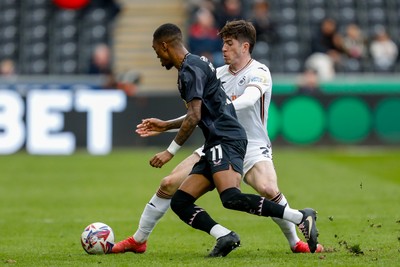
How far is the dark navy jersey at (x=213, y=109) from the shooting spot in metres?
8.35

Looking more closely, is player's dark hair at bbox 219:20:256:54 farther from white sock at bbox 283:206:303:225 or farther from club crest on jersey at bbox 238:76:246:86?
white sock at bbox 283:206:303:225

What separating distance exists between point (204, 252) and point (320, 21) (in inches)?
673

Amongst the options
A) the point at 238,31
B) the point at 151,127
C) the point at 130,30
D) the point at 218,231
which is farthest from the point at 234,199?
the point at 130,30

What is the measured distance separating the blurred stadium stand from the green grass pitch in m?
3.66

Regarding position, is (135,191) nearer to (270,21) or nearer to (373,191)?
(373,191)

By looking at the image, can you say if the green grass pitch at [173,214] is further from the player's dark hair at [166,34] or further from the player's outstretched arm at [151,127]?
the player's dark hair at [166,34]

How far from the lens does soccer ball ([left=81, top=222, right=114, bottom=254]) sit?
896cm

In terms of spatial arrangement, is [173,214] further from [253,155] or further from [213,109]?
[213,109]

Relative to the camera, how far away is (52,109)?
21469mm

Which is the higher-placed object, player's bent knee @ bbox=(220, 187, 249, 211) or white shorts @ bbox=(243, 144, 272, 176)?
white shorts @ bbox=(243, 144, 272, 176)

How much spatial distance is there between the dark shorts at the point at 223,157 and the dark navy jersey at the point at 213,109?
0.05 m

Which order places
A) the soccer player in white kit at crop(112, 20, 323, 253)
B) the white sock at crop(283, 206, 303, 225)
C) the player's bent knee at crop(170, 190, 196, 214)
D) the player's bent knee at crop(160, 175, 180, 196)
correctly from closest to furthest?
the white sock at crop(283, 206, 303, 225) → the player's bent knee at crop(170, 190, 196, 214) → the soccer player in white kit at crop(112, 20, 323, 253) → the player's bent knee at crop(160, 175, 180, 196)

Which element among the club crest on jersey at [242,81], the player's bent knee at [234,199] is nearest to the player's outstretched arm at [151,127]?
the player's bent knee at [234,199]

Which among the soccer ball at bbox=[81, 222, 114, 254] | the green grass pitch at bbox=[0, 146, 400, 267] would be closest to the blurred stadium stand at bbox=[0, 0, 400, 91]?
the green grass pitch at bbox=[0, 146, 400, 267]
